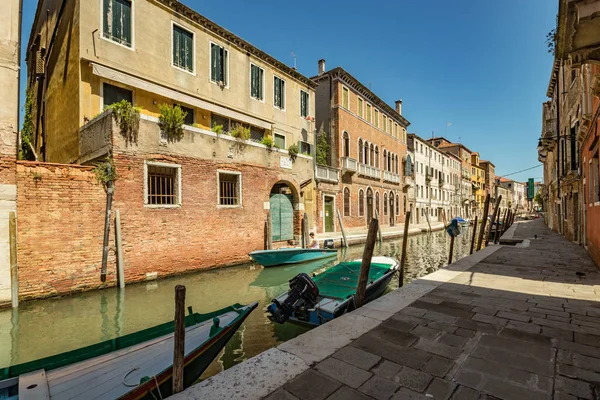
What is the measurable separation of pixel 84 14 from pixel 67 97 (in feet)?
8.97

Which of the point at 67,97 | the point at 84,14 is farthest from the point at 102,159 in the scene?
the point at 84,14

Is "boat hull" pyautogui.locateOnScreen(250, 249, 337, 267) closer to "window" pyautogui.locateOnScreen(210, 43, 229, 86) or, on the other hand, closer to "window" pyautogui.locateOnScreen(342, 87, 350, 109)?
"window" pyautogui.locateOnScreen(210, 43, 229, 86)

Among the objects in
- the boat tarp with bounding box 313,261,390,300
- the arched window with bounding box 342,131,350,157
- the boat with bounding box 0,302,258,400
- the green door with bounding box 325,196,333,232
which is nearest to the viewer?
the boat with bounding box 0,302,258,400

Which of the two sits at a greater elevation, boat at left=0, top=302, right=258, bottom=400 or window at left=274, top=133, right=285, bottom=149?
window at left=274, top=133, right=285, bottom=149

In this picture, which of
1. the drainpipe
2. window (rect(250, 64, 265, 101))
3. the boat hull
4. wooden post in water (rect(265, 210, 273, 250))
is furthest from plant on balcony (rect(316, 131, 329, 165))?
the drainpipe

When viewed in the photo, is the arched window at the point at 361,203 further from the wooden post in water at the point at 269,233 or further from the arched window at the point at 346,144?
the wooden post in water at the point at 269,233

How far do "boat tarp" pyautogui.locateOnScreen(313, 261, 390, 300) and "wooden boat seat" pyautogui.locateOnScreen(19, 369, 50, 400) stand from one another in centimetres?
404

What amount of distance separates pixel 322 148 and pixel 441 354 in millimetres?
17888

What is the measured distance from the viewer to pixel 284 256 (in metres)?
10.9

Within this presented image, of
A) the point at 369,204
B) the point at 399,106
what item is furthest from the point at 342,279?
the point at 399,106

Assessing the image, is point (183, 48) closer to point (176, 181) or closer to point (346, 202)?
point (176, 181)

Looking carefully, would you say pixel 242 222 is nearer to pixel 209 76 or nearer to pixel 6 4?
pixel 209 76

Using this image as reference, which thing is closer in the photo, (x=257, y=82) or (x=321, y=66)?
(x=257, y=82)

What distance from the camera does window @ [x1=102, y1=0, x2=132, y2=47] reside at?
381 inches
